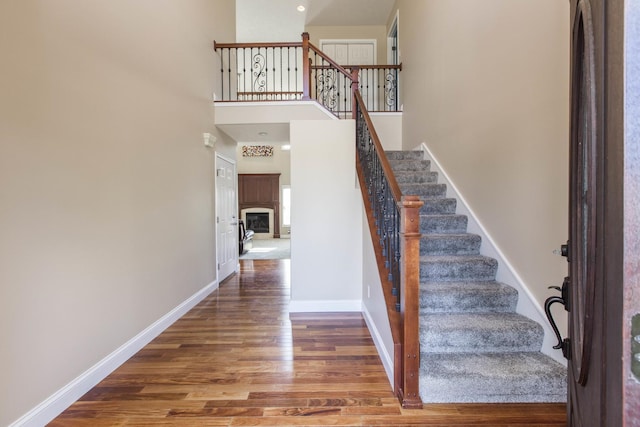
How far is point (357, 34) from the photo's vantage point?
6973 mm

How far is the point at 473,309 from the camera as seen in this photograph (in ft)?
7.66

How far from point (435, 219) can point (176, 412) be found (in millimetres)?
2570

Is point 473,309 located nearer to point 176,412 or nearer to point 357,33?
point 176,412

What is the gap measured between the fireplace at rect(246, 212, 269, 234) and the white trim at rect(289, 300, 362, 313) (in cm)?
852

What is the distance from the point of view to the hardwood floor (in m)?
1.76

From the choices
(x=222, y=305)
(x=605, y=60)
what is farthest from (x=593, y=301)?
(x=222, y=305)

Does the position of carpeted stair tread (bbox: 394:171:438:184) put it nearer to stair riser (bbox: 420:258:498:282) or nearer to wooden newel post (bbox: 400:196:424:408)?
stair riser (bbox: 420:258:498:282)

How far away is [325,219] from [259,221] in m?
8.71

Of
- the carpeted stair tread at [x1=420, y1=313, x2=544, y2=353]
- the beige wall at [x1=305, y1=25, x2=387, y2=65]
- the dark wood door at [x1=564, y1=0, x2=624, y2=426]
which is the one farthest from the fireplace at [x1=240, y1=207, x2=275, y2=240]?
the dark wood door at [x1=564, y1=0, x2=624, y2=426]

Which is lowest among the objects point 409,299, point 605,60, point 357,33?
point 409,299

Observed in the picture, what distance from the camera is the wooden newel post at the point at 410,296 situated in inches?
69.4

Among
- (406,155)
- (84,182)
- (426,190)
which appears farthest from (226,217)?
(426,190)

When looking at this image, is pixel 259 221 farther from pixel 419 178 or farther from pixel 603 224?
pixel 603 224

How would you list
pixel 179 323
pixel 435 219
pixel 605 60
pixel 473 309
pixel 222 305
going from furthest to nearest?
1. pixel 222 305
2. pixel 179 323
3. pixel 435 219
4. pixel 473 309
5. pixel 605 60
